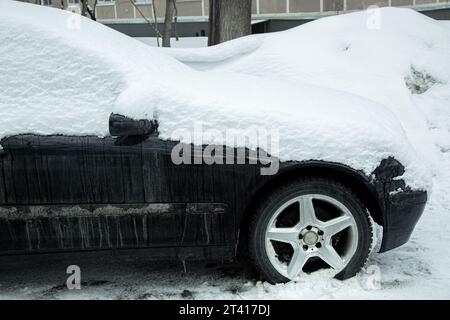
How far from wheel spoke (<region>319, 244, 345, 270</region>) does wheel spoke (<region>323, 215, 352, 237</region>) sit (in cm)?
10

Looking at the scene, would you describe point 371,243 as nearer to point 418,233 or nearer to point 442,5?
point 418,233

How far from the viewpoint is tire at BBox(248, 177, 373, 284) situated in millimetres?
2953

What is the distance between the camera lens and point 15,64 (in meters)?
2.87

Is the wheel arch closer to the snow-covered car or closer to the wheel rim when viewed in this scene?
the snow-covered car

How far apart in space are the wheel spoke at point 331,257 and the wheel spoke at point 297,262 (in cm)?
11

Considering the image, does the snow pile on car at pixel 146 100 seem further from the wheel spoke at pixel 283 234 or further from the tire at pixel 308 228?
the wheel spoke at pixel 283 234

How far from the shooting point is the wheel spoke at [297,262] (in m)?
3.03

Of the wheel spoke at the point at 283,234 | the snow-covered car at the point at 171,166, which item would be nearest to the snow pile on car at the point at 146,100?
the snow-covered car at the point at 171,166

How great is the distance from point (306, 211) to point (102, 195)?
3.88 ft

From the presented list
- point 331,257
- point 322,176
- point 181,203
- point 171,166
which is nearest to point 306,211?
point 322,176

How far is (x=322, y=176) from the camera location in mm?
2996

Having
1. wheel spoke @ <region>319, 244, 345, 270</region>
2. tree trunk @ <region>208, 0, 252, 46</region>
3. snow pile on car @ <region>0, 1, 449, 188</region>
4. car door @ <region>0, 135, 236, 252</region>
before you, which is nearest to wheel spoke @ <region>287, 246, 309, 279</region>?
wheel spoke @ <region>319, 244, 345, 270</region>

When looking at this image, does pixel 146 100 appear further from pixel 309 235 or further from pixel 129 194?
pixel 309 235
